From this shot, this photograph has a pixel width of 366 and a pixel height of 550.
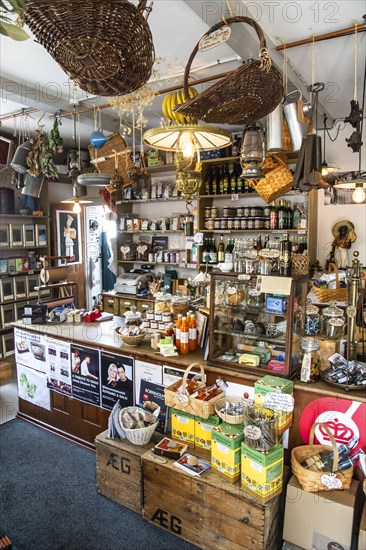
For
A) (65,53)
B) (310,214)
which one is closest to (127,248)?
(310,214)

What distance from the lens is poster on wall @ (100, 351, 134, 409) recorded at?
293 centimetres

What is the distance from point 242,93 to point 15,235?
15.8 ft

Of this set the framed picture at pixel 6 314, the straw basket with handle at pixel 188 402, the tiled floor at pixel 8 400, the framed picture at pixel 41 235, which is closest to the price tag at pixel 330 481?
the straw basket with handle at pixel 188 402

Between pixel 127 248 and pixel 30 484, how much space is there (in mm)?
3790

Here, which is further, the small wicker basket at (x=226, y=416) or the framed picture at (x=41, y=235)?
the framed picture at (x=41, y=235)

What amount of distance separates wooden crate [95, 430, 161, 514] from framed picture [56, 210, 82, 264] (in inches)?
175

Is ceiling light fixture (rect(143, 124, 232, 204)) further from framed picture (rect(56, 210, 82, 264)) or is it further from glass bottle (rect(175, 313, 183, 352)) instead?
framed picture (rect(56, 210, 82, 264))

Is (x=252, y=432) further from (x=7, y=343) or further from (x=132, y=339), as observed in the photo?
(x=7, y=343)

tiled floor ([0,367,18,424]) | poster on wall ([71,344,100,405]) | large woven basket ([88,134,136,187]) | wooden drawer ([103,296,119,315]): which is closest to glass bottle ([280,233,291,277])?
poster on wall ([71,344,100,405])

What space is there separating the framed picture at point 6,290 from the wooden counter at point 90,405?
190cm

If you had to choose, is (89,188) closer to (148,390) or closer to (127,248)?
(127,248)

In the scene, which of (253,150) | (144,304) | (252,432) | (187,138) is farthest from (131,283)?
(252,432)

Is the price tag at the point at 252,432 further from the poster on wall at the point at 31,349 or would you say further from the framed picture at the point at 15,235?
the framed picture at the point at 15,235

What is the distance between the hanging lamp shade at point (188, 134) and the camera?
1.71m
